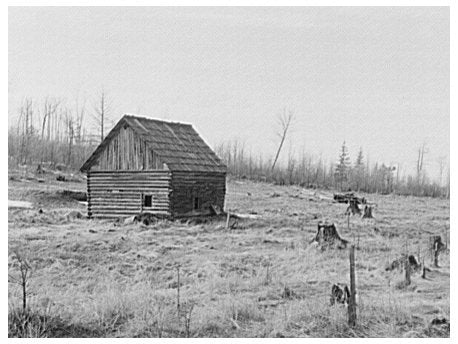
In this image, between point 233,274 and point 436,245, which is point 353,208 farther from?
point 233,274

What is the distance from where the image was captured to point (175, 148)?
16312 millimetres

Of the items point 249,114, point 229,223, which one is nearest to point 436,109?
point 249,114

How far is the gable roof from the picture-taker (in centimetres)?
1518

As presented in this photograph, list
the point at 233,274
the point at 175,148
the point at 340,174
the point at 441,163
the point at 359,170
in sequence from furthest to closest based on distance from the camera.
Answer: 1. the point at 175,148
2. the point at 340,174
3. the point at 359,170
4. the point at 233,274
5. the point at 441,163

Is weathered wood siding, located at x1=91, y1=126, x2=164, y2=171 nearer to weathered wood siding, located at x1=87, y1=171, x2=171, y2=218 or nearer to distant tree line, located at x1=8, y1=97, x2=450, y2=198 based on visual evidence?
weathered wood siding, located at x1=87, y1=171, x2=171, y2=218

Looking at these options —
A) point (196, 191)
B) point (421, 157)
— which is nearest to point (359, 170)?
point (421, 157)

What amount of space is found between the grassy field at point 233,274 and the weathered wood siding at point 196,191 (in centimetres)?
247

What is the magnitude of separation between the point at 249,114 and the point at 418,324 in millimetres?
4237

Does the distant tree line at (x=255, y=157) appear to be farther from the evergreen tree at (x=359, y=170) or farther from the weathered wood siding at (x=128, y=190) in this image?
the weathered wood siding at (x=128, y=190)

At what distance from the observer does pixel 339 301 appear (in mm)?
7352

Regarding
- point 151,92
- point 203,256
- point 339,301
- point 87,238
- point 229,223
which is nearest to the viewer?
point 339,301

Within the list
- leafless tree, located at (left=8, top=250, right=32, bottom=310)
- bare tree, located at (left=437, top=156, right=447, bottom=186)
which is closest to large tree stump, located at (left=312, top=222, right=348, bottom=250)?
bare tree, located at (left=437, top=156, right=447, bottom=186)

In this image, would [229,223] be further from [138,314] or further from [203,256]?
[138,314]

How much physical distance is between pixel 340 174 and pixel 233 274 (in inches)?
113
